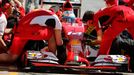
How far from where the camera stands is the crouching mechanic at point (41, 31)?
370 inches

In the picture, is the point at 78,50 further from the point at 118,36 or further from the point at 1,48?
the point at 1,48


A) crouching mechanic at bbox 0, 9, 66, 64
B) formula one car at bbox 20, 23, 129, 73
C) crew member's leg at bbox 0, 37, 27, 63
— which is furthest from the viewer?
crew member's leg at bbox 0, 37, 27, 63

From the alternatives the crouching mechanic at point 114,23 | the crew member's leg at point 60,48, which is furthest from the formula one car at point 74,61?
the crouching mechanic at point 114,23

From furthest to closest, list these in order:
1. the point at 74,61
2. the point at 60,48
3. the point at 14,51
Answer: the point at 14,51 < the point at 60,48 < the point at 74,61

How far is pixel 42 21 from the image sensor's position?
372 inches

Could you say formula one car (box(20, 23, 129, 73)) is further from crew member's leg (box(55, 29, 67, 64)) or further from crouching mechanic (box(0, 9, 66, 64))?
crouching mechanic (box(0, 9, 66, 64))

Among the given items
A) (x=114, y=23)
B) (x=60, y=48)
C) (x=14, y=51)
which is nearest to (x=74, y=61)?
(x=60, y=48)

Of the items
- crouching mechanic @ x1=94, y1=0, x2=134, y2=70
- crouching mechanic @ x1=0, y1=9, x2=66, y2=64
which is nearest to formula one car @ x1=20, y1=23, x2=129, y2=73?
crouching mechanic @ x1=0, y1=9, x2=66, y2=64

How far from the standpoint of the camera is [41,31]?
9445 mm

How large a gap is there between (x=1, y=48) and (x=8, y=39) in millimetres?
473

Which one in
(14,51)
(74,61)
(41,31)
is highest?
(41,31)

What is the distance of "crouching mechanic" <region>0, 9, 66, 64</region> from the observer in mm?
9398

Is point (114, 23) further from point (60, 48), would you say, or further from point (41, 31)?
point (41, 31)

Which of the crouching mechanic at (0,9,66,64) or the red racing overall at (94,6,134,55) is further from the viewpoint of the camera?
the red racing overall at (94,6,134,55)
